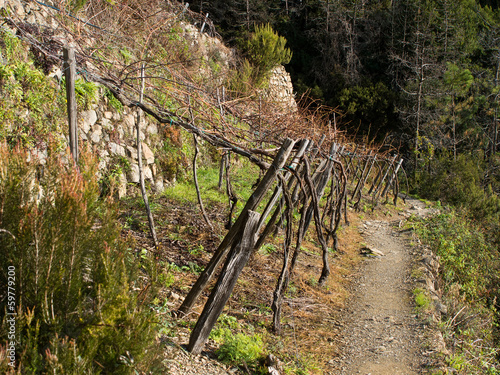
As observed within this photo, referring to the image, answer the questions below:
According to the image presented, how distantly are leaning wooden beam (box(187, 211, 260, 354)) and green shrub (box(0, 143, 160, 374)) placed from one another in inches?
34.9

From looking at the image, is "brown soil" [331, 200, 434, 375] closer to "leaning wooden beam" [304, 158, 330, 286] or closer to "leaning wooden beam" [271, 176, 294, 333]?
"leaning wooden beam" [304, 158, 330, 286]

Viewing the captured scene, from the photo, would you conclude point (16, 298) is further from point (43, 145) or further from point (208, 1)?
point (208, 1)

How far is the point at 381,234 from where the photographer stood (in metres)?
8.05

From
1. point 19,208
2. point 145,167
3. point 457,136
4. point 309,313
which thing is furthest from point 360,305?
point 457,136

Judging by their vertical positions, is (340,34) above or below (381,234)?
above

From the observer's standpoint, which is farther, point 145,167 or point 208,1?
point 208,1

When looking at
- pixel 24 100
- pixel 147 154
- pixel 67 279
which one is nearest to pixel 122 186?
pixel 147 154

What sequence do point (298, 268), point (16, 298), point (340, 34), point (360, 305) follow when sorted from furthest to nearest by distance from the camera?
1. point (340, 34)
2. point (298, 268)
3. point (360, 305)
4. point (16, 298)

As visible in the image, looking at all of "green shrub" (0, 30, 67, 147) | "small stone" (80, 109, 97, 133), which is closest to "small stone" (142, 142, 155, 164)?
"small stone" (80, 109, 97, 133)

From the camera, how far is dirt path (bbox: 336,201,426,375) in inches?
137

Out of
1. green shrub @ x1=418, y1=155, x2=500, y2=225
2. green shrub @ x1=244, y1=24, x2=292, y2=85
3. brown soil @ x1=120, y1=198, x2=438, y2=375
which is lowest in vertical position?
brown soil @ x1=120, y1=198, x2=438, y2=375

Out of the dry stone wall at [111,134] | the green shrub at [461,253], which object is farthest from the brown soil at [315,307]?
the green shrub at [461,253]

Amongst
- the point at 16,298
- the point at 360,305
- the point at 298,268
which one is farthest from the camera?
the point at 298,268

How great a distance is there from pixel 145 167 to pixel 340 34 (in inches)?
715
